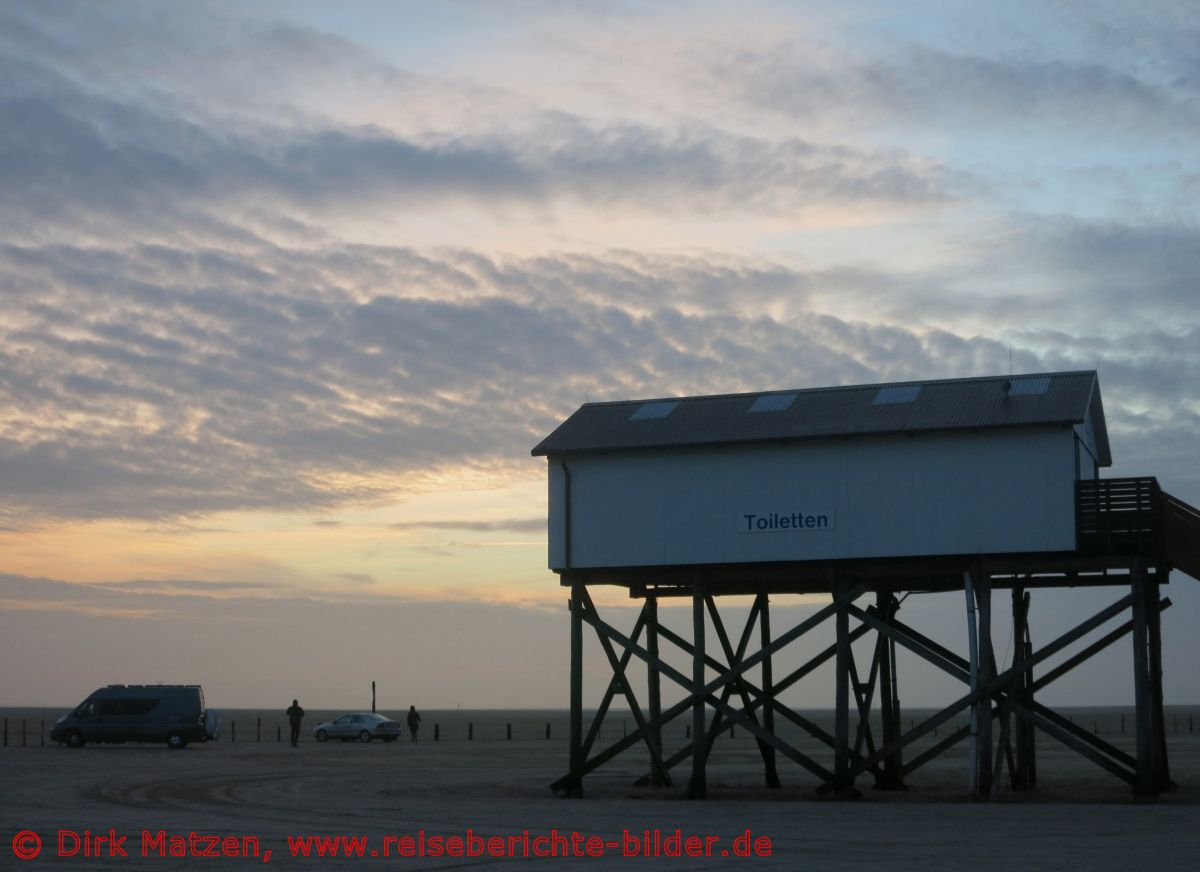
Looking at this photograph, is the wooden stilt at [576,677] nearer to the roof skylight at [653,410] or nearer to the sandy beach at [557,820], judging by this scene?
the sandy beach at [557,820]

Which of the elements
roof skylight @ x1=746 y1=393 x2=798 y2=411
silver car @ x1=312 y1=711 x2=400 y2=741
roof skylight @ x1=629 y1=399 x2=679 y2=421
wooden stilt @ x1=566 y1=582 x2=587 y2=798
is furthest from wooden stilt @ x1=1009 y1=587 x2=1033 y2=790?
silver car @ x1=312 y1=711 x2=400 y2=741

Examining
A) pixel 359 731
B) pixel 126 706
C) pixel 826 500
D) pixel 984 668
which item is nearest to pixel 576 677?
pixel 826 500

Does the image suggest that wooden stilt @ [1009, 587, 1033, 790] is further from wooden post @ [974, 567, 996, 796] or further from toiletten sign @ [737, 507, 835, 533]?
toiletten sign @ [737, 507, 835, 533]

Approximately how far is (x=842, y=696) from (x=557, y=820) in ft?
25.8

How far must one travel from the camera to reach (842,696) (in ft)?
105

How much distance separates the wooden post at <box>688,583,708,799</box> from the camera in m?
32.9

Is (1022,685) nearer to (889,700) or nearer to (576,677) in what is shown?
(889,700)

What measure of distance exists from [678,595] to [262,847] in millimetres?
15715

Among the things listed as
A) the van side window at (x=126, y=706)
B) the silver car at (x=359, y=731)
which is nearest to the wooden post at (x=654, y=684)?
the van side window at (x=126, y=706)

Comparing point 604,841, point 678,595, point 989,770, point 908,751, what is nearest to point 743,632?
point 678,595

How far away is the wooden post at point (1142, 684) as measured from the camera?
29.9 m

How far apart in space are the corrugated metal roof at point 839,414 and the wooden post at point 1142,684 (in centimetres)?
357

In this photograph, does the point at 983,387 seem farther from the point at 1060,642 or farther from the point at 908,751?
the point at 908,751

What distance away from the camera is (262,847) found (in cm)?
2169
